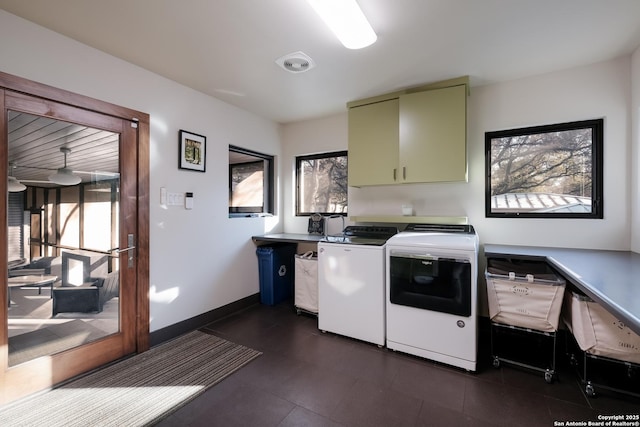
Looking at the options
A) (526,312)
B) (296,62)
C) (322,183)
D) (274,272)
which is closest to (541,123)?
(526,312)

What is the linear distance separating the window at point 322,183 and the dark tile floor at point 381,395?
1.86 m

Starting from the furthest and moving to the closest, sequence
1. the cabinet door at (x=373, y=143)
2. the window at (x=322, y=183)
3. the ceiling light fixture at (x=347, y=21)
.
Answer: the window at (x=322, y=183), the cabinet door at (x=373, y=143), the ceiling light fixture at (x=347, y=21)

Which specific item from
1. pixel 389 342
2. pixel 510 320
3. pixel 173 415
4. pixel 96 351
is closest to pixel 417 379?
pixel 389 342

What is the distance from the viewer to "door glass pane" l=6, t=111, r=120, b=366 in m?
1.78

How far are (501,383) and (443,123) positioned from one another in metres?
2.14

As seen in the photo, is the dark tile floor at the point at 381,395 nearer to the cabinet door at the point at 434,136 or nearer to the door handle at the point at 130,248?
the door handle at the point at 130,248

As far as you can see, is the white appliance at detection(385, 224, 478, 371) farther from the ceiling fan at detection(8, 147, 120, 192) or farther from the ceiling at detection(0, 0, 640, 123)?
the ceiling fan at detection(8, 147, 120, 192)

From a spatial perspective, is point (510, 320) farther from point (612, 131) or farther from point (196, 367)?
point (196, 367)

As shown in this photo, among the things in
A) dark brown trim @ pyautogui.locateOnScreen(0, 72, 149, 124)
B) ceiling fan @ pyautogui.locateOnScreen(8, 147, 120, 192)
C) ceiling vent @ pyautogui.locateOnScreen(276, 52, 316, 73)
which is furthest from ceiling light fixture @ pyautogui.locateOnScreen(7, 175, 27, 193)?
ceiling vent @ pyautogui.locateOnScreen(276, 52, 316, 73)

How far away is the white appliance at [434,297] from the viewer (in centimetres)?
204

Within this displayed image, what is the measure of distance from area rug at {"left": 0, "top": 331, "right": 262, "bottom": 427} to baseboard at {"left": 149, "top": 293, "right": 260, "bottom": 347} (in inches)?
3.6

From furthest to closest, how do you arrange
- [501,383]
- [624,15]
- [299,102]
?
[299,102]
[501,383]
[624,15]

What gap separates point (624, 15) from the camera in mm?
1736

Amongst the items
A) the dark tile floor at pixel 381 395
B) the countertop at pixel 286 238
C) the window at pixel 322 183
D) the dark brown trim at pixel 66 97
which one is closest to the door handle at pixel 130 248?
the dark brown trim at pixel 66 97
